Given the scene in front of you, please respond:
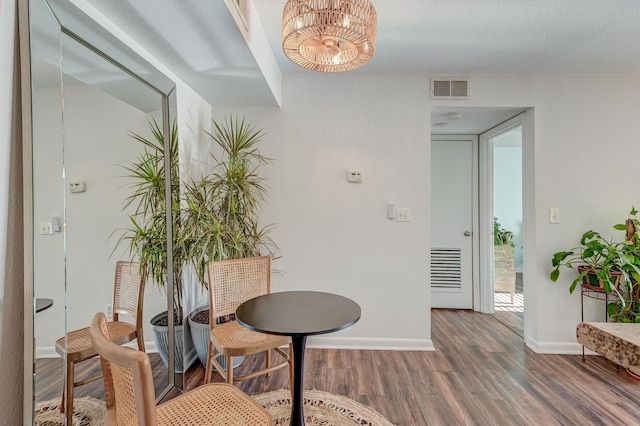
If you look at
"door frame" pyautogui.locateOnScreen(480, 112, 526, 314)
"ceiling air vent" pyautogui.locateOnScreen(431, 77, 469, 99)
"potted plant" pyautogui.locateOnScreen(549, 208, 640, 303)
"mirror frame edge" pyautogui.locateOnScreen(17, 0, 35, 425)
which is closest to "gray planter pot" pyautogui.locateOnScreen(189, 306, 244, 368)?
"mirror frame edge" pyautogui.locateOnScreen(17, 0, 35, 425)

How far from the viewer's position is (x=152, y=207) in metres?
1.76

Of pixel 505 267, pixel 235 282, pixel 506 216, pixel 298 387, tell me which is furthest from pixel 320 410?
pixel 506 216

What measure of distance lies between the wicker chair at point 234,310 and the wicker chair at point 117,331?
1.27 ft

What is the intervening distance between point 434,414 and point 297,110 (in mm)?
2426

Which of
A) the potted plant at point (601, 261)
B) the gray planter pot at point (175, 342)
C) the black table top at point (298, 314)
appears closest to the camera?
the black table top at point (298, 314)

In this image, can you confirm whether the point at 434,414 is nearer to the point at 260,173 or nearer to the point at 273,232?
the point at 273,232

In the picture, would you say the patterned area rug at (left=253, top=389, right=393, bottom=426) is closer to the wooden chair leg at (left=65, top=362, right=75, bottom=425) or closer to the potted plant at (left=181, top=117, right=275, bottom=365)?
the potted plant at (left=181, top=117, right=275, bottom=365)

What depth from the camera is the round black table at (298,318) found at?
1245 mm

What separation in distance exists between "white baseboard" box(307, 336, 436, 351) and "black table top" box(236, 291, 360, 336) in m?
1.11

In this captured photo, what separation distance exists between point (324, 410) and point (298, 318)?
2.63 ft

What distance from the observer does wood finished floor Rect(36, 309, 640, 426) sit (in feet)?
5.78

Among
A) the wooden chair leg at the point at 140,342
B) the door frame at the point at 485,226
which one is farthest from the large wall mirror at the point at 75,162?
the door frame at the point at 485,226

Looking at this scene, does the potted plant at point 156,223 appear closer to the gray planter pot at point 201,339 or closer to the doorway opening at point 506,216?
the gray planter pot at point 201,339

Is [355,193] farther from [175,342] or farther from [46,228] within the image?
[46,228]
